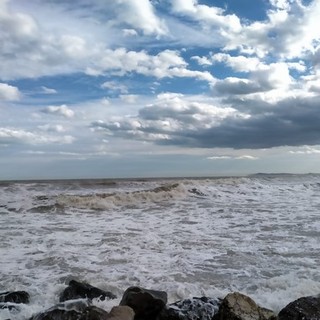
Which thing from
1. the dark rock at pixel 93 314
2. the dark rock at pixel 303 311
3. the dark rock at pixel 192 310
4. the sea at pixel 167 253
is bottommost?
the sea at pixel 167 253

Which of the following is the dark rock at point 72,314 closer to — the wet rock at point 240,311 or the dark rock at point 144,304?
the dark rock at point 144,304

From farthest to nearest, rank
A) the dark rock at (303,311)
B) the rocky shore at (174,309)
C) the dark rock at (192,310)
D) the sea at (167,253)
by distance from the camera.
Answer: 1. the sea at (167,253)
2. the dark rock at (192,310)
3. the rocky shore at (174,309)
4. the dark rock at (303,311)

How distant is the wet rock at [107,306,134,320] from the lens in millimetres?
4829

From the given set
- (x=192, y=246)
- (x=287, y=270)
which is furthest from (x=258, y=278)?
(x=192, y=246)

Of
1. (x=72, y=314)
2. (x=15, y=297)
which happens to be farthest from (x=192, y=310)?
(x=15, y=297)

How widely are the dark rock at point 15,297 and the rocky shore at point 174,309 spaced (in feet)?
0.05

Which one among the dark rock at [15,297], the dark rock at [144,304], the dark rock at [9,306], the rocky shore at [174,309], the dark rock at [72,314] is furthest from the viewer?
the dark rock at [15,297]

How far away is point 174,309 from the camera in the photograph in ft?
17.2

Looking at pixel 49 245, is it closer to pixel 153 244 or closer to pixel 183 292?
pixel 153 244

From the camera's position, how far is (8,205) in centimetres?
2042

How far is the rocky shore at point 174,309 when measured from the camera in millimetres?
4805

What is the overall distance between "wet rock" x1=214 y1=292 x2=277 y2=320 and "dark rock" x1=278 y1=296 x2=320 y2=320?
22cm

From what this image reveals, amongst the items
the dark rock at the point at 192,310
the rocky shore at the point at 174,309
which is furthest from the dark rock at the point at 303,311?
the dark rock at the point at 192,310

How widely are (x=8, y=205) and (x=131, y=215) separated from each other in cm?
732
